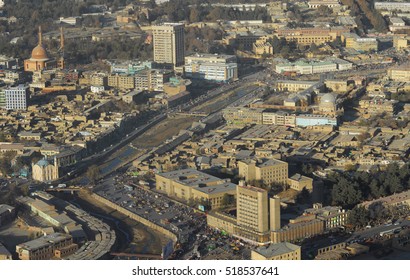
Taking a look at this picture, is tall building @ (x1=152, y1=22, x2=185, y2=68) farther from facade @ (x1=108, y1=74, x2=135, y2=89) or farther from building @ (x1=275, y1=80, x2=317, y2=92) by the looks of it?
building @ (x1=275, y1=80, x2=317, y2=92)

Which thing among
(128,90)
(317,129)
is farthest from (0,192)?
(128,90)

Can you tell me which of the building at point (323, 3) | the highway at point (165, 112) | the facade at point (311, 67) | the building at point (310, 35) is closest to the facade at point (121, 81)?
the highway at point (165, 112)

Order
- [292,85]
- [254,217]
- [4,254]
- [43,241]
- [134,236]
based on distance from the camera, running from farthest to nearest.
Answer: [292,85] < [134,236] < [254,217] < [43,241] < [4,254]

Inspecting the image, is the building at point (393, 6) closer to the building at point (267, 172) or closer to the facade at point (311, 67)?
the facade at point (311, 67)

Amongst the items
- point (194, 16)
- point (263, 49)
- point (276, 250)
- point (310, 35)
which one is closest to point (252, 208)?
→ point (276, 250)

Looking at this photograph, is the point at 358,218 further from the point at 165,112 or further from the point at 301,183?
the point at 165,112

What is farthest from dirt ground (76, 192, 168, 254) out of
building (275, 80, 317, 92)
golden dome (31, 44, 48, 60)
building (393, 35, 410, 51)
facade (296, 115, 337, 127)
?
building (393, 35, 410, 51)
